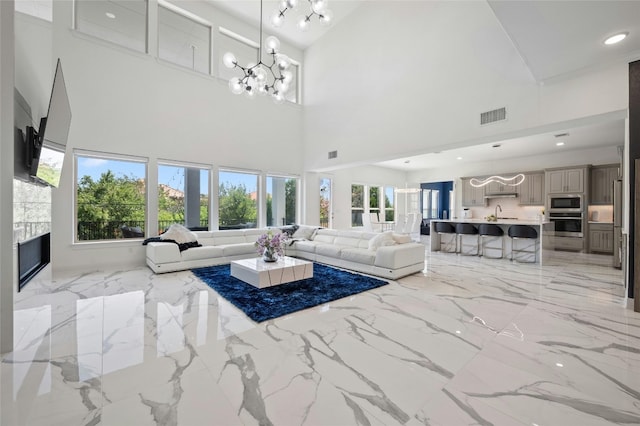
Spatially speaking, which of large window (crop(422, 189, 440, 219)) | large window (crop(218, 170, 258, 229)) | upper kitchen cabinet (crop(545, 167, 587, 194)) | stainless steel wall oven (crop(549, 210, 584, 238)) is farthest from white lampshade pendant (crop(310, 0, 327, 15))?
large window (crop(422, 189, 440, 219))

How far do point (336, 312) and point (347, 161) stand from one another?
15.9 ft

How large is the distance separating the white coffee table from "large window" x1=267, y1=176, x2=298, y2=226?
3.74 m

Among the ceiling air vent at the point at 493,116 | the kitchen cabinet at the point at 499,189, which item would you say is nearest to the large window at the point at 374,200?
the kitchen cabinet at the point at 499,189

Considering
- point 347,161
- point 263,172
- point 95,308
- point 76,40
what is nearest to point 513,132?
point 347,161

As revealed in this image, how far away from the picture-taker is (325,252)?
5816 mm

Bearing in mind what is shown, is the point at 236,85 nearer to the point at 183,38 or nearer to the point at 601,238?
the point at 183,38

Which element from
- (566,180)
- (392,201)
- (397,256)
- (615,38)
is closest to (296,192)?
(392,201)

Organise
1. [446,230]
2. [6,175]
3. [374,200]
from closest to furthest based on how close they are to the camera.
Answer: [6,175] → [446,230] → [374,200]

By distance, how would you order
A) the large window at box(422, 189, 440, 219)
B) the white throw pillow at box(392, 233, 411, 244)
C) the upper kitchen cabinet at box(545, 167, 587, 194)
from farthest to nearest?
the large window at box(422, 189, 440, 219), the upper kitchen cabinet at box(545, 167, 587, 194), the white throw pillow at box(392, 233, 411, 244)

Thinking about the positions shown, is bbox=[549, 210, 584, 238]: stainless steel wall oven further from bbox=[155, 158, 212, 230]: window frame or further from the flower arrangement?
bbox=[155, 158, 212, 230]: window frame

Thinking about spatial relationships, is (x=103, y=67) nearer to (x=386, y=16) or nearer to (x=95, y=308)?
(x=95, y=308)

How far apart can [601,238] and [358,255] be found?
7.13 m

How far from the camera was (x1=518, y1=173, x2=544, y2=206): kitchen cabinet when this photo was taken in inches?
329

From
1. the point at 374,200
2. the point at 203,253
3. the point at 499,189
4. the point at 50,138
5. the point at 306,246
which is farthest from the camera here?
the point at 374,200
